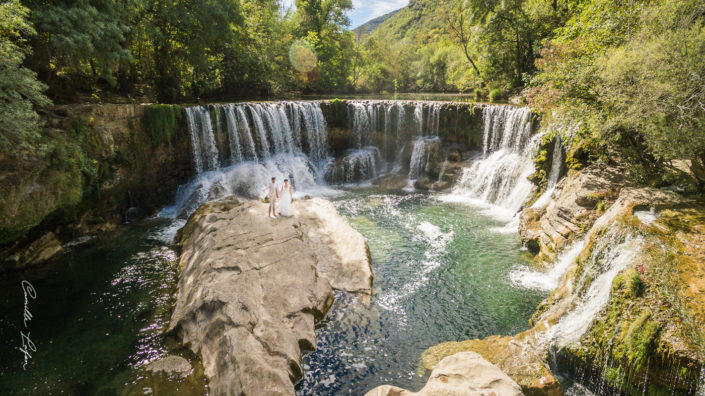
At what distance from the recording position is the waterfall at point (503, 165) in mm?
14262

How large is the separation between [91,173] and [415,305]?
1158cm

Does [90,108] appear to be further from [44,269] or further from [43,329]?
[43,329]

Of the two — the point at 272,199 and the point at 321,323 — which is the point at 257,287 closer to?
the point at 321,323

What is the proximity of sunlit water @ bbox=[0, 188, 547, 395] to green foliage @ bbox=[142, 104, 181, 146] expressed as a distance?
4506mm

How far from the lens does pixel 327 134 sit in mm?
20562

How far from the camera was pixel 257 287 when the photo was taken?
23.4 feet

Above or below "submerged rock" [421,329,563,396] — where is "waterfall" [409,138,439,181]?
above

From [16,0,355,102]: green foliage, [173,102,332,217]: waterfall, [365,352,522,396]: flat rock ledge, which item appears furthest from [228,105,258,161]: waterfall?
[365,352,522,396]: flat rock ledge

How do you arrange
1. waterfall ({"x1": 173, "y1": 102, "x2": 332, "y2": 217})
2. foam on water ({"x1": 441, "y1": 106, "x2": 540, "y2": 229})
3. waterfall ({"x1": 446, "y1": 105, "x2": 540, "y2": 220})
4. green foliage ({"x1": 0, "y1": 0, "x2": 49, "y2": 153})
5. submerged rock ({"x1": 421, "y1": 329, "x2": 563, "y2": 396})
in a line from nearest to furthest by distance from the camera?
submerged rock ({"x1": 421, "y1": 329, "x2": 563, "y2": 396})
green foliage ({"x1": 0, "y1": 0, "x2": 49, "y2": 153})
foam on water ({"x1": 441, "y1": 106, "x2": 540, "y2": 229})
waterfall ({"x1": 446, "y1": 105, "x2": 540, "y2": 220})
waterfall ({"x1": 173, "y1": 102, "x2": 332, "y2": 217})

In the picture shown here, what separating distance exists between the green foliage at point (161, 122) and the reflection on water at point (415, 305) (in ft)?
31.8

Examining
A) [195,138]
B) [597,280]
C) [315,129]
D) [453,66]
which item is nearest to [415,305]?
[597,280]

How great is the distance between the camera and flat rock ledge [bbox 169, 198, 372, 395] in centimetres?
544

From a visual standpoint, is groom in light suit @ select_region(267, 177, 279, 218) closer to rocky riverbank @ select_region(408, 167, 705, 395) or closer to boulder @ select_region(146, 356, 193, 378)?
boulder @ select_region(146, 356, 193, 378)

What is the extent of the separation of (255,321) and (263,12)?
29.2m
